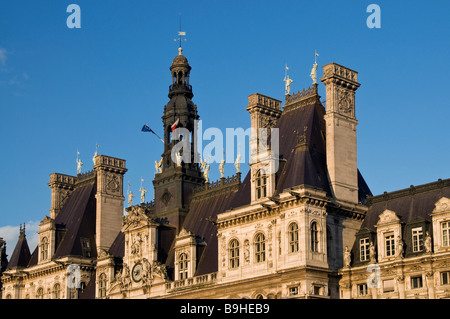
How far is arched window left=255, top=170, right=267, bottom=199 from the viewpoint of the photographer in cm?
7219

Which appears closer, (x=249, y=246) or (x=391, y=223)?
(x=391, y=223)

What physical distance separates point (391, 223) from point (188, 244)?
21196mm

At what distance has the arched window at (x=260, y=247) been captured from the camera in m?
70.9

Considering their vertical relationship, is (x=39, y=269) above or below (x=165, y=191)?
below

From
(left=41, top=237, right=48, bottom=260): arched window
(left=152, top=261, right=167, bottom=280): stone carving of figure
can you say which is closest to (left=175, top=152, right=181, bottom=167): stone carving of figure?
(left=152, top=261, right=167, bottom=280): stone carving of figure

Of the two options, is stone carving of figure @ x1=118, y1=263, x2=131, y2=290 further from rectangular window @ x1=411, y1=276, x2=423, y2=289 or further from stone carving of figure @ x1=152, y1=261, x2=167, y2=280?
rectangular window @ x1=411, y1=276, x2=423, y2=289

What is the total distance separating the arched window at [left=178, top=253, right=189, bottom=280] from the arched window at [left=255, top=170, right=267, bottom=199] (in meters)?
11.5

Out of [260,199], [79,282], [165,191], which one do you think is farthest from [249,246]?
[79,282]

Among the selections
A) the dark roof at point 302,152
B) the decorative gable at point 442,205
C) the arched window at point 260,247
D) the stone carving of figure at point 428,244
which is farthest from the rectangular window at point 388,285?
the arched window at point 260,247

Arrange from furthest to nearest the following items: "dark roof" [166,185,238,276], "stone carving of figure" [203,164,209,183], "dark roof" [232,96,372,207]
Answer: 1. "stone carving of figure" [203,164,209,183]
2. "dark roof" [166,185,238,276]
3. "dark roof" [232,96,372,207]
